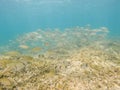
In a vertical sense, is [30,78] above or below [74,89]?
above

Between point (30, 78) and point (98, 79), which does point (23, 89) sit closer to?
point (30, 78)

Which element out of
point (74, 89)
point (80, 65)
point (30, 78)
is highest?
point (80, 65)

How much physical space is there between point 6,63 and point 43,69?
116cm

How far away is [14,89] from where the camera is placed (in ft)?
13.6

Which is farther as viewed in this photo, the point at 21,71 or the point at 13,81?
the point at 21,71

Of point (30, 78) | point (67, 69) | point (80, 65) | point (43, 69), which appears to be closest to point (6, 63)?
point (30, 78)

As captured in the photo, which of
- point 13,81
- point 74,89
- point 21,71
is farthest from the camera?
point 21,71

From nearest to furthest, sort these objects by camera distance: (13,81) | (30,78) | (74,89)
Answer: (74,89), (13,81), (30,78)

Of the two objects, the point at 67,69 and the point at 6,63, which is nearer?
the point at 6,63

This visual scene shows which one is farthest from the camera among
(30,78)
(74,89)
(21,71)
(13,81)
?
(21,71)

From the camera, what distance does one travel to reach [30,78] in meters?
4.77

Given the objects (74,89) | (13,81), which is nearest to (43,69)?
(13,81)

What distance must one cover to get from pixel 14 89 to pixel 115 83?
2355 mm

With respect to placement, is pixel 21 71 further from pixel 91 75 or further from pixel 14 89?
pixel 91 75
